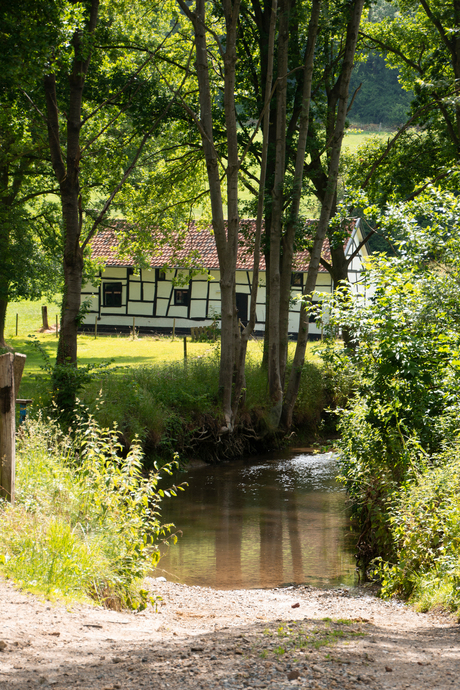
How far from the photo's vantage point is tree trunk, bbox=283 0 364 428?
1533 centimetres

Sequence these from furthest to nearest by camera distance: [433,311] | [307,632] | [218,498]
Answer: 1. [218,498]
2. [433,311]
3. [307,632]

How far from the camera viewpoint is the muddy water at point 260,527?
311 inches

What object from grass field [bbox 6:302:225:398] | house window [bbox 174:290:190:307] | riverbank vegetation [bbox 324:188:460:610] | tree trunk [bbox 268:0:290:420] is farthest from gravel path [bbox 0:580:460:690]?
house window [bbox 174:290:190:307]

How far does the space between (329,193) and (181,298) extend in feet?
67.8

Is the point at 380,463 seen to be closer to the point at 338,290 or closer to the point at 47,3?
the point at 338,290

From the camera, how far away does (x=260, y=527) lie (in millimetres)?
9945

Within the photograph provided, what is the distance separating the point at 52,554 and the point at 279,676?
2.45 meters

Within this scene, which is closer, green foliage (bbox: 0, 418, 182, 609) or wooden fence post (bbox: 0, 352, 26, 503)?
green foliage (bbox: 0, 418, 182, 609)

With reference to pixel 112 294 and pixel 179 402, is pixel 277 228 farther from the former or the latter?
pixel 112 294

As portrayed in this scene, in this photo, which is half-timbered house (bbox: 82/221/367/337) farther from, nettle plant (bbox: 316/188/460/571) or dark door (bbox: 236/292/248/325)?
nettle plant (bbox: 316/188/460/571)

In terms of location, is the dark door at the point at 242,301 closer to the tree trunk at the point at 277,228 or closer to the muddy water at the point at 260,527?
the tree trunk at the point at 277,228

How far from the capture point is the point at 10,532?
5414 millimetres

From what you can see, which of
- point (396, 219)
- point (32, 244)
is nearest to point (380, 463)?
point (396, 219)

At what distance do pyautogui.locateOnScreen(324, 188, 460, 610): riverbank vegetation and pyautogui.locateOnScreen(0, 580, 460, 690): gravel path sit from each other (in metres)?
1.00
